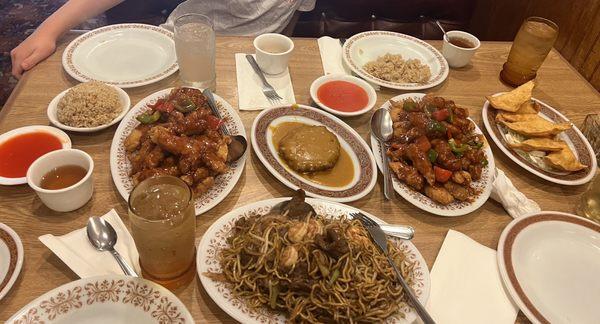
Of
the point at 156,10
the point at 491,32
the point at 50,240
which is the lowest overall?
the point at 491,32

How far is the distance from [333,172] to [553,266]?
102cm

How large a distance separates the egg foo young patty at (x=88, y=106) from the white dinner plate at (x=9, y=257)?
0.64 meters

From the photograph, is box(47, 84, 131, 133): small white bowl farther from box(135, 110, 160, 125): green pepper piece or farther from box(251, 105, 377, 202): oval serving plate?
box(251, 105, 377, 202): oval serving plate

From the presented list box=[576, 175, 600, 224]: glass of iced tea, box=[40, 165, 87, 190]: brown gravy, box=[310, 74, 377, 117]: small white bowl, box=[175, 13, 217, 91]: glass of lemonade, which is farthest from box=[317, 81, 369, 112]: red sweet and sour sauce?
box=[40, 165, 87, 190]: brown gravy

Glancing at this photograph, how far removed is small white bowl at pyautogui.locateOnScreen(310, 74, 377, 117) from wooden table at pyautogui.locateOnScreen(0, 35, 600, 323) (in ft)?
0.24

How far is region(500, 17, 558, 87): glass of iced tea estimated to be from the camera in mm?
2617

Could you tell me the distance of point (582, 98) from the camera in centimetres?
279

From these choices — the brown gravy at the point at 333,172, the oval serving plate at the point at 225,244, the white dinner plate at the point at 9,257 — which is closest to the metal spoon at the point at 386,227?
the oval serving plate at the point at 225,244

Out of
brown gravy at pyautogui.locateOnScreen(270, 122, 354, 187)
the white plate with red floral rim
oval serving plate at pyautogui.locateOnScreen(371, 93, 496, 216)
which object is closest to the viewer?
the white plate with red floral rim

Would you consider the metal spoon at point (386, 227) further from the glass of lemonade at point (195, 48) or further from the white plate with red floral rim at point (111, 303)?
the glass of lemonade at point (195, 48)

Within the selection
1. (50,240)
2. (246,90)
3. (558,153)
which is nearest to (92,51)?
(246,90)

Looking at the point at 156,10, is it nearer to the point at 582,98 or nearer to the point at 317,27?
the point at 317,27

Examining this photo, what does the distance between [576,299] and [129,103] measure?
7.13 feet

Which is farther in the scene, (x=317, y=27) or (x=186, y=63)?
(x=317, y=27)
